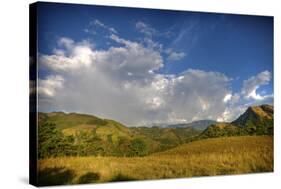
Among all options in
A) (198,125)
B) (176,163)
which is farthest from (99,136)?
(198,125)

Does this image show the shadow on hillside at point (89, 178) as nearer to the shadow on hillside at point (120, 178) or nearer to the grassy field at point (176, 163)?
the grassy field at point (176, 163)

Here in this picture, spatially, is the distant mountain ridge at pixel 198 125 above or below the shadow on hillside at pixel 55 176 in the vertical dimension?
above

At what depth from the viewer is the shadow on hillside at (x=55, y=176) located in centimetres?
1044

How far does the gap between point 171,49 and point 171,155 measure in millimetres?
1864

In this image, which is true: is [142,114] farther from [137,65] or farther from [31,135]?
[31,135]

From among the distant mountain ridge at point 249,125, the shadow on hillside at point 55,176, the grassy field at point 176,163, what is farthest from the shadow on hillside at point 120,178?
the distant mountain ridge at point 249,125

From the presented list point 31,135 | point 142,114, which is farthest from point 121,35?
point 31,135

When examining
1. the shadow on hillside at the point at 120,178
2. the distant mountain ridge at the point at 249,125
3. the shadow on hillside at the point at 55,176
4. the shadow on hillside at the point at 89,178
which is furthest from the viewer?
the distant mountain ridge at the point at 249,125

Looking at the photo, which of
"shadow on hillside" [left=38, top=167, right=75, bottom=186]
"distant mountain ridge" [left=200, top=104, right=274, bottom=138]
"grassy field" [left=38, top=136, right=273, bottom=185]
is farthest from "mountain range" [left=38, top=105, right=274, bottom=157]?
"shadow on hillside" [left=38, top=167, right=75, bottom=186]

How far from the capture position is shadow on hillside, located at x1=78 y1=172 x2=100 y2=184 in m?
10.8

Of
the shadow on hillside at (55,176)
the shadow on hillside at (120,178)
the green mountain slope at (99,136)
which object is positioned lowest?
the shadow on hillside at (120,178)

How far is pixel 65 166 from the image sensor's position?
10.7 meters

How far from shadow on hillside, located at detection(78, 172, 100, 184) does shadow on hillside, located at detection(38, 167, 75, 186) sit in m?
0.16

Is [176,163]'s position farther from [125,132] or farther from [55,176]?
[55,176]
